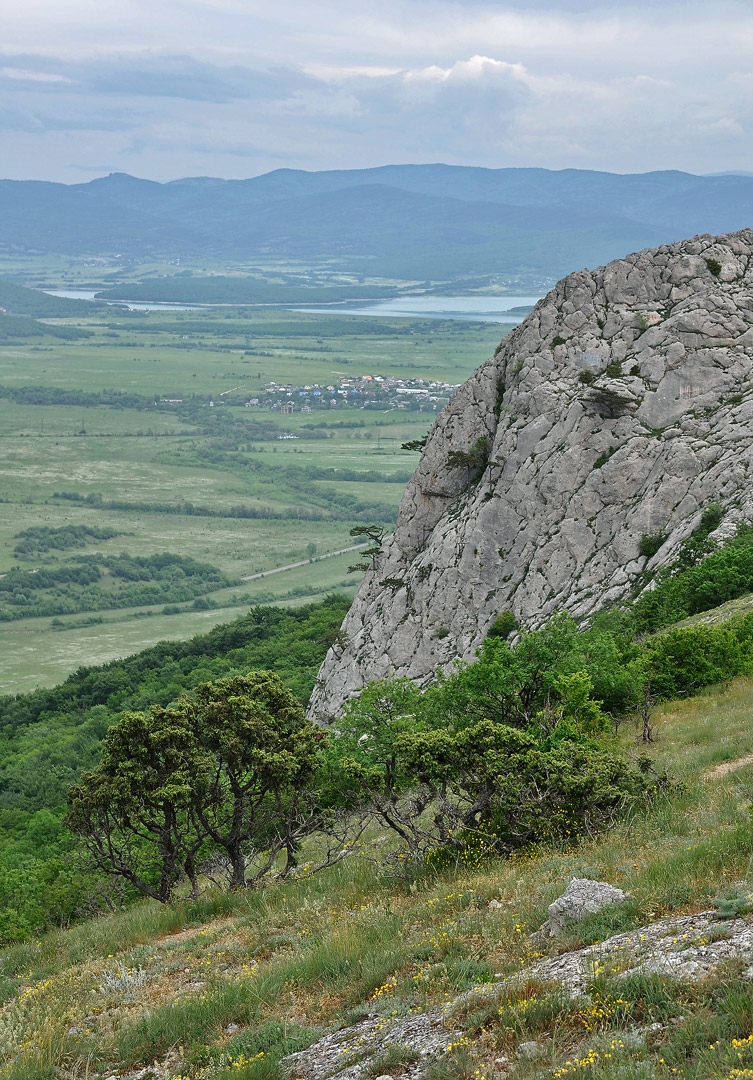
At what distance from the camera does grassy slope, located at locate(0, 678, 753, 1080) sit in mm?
7105

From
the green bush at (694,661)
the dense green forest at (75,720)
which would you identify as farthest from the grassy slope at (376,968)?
the green bush at (694,661)

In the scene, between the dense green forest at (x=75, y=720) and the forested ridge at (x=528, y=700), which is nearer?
the forested ridge at (x=528, y=700)

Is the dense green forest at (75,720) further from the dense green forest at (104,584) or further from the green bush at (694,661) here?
the dense green forest at (104,584)

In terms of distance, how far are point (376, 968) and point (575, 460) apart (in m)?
32.8

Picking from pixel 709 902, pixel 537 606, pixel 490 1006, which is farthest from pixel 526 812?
pixel 537 606

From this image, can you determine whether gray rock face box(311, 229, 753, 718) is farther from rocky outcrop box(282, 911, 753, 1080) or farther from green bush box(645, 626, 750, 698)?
rocky outcrop box(282, 911, 753, 1080)

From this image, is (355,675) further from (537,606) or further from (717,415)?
(717,415)

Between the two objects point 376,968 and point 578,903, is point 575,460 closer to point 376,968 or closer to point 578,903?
point 578,903

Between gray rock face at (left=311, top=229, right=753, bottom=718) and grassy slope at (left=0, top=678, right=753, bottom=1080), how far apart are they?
74.7ft

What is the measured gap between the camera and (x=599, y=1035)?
6.99 meters

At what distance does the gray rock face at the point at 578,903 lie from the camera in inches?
355

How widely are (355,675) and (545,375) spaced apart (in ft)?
58.7

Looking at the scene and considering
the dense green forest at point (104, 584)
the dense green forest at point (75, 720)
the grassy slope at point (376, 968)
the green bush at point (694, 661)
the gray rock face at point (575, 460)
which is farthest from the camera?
the dense green forest at point (104, 584)

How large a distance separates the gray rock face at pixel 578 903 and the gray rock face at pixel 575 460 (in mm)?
24869
